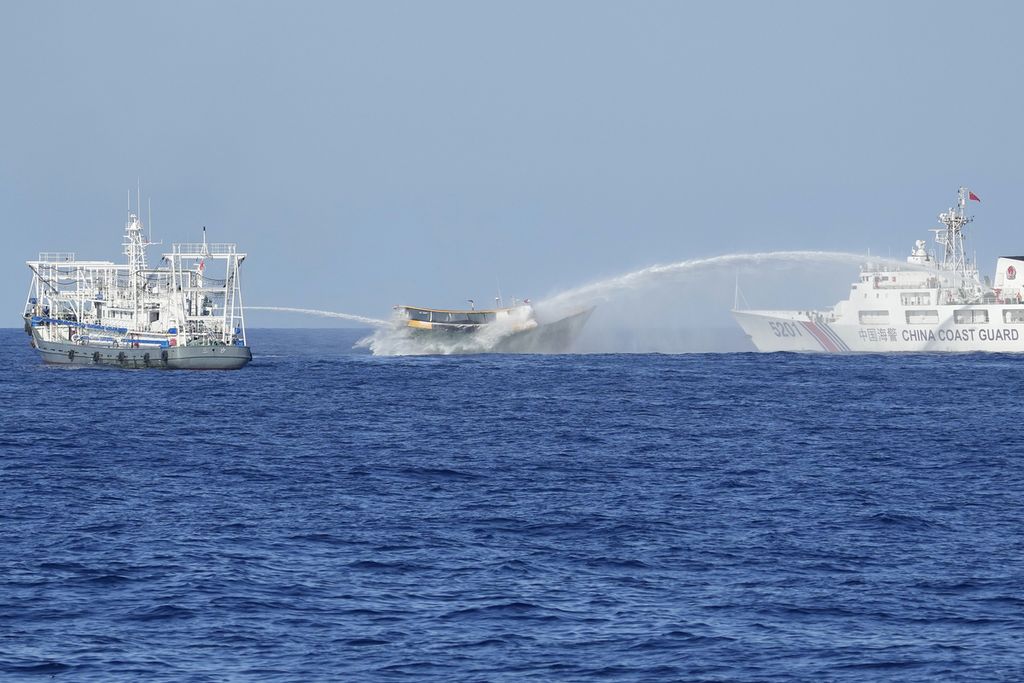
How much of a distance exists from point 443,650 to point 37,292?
345ft

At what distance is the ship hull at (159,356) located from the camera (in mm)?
109062

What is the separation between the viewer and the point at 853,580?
32000 millimetres

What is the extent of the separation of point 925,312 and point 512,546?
109 metres

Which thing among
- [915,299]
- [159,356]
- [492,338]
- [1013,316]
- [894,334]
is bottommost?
[159,356]

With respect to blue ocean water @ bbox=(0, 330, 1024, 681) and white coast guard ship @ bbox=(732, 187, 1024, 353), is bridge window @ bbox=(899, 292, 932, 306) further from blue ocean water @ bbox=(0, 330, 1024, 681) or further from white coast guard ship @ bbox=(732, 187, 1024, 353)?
blue ocean water @ bbox=(0, 330, 1024, 681)

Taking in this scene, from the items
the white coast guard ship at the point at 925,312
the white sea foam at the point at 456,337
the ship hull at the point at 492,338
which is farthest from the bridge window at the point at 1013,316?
the white sea foam at the point at 456,337

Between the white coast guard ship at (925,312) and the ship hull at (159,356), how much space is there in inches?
2558

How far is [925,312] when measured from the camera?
136 metres

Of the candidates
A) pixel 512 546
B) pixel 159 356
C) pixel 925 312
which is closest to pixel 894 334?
pixel 925 312

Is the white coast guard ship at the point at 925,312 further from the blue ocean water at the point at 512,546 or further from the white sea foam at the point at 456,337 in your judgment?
the blue ocean water at the point at 512,546

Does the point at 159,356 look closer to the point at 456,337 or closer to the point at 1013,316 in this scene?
the point at 456,337

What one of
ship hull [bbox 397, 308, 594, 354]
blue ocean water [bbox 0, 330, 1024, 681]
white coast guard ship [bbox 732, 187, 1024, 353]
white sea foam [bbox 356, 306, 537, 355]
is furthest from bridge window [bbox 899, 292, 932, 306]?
blue ocean water [bbox 0, 330, 1024, 681]

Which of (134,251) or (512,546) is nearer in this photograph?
(512,546)

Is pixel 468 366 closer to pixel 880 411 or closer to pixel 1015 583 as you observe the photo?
pixel 880 411
